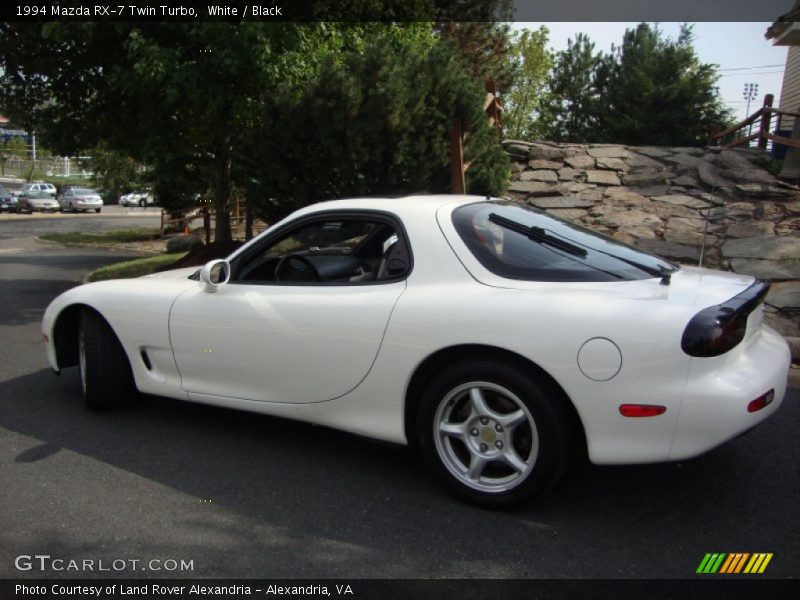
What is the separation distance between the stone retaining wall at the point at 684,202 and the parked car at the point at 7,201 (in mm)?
34530

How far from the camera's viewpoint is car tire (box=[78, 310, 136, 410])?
433 centimetres

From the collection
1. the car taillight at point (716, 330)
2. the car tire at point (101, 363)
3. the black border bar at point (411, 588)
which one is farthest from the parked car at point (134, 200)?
the car taillight at point (716, 330)

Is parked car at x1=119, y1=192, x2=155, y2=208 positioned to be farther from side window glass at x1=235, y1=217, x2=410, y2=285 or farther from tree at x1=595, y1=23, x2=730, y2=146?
side window glass at x1=235, y1=217, x2=410, y2=285

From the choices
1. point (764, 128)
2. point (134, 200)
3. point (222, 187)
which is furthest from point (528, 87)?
point (134, 200)

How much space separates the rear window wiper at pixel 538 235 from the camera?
11.4 feet

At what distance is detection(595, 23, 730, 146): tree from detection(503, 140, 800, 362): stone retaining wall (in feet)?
37.5

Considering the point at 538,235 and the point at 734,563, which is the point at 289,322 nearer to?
the point at 538,235

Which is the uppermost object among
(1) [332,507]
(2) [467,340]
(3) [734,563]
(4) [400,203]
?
(4) [400,203]

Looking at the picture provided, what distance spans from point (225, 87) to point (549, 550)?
764 cm

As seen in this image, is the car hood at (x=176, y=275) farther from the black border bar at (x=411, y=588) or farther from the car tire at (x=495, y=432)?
the black border bar at (x=411, y=588)

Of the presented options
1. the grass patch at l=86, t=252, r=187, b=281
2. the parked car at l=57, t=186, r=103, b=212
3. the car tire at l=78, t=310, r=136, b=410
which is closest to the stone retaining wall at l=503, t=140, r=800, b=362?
the car tire at l=78, t=310, r=136, b=410

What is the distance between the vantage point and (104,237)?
76.5 feet

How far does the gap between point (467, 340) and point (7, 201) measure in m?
43.3

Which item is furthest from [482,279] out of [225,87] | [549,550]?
[225,87]
